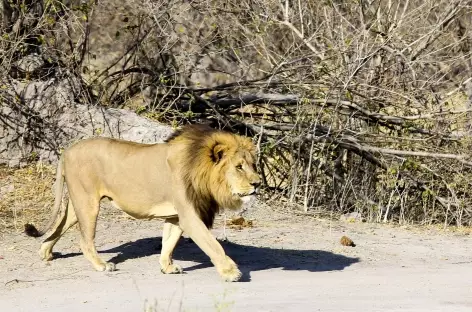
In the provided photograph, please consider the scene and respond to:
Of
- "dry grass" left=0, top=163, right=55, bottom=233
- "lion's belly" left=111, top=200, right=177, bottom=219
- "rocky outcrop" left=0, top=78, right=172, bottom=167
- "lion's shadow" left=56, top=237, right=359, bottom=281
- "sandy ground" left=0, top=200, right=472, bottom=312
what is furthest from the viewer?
"rocky outcrop" left=0, top=78, right=172, bottom=167

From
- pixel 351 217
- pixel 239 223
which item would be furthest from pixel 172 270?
pixel 351 217

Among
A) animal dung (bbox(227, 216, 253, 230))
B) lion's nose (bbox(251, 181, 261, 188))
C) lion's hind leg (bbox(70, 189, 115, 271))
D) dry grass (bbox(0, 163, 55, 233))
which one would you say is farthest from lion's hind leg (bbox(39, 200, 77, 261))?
animal dung (bbox(227, 216, 253, 230))

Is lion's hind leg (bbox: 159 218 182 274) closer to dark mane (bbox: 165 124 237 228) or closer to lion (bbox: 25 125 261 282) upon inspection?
lion (bbox: 25 125 261 282)

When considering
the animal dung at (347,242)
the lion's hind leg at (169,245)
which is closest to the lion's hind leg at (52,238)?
the lion's hind leg at (169,245)

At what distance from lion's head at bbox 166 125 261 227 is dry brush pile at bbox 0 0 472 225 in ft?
12.7

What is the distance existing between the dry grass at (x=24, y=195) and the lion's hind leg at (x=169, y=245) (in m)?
2.26

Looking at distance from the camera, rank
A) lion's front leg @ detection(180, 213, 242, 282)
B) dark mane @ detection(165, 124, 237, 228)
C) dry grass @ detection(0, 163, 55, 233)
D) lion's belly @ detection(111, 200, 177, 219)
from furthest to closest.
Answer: dry grass @ detection(0, 163, 55, 233), lion's belly @ detection(111, 200, 177, 219), dark mane @ detection(165, 124, 237, 228), lion's front leg @ detection(180, 213, 242, 282)

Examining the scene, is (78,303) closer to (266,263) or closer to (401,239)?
(266,263)

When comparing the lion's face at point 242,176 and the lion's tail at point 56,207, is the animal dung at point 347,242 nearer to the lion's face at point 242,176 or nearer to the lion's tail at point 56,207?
the lion's face at point 242,176

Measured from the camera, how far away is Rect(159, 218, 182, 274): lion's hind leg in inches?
302

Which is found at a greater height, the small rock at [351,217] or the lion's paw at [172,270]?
the small rock at [351,217]

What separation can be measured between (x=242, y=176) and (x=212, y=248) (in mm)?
580

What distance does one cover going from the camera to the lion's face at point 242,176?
7234 mm

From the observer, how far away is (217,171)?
7383 mm
